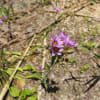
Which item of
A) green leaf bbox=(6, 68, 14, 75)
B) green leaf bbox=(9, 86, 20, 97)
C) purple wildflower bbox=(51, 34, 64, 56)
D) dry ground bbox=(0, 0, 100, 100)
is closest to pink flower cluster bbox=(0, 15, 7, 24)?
dry ground bbox=(0, 0, 100, 100)

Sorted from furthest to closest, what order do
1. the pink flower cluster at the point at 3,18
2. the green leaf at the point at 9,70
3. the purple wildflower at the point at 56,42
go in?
the pink flower cluster at the point at 3,18
the green leaf at the point at 9,70
the purple wildflower at the point at 56,42

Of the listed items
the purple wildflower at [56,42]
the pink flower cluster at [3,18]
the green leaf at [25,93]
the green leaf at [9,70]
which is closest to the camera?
the purple wildflower at [56,42]

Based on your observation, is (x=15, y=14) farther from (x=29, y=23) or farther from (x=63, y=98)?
(x=63, y=98)

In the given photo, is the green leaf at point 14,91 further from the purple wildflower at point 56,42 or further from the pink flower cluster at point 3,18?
the pink flower cluster at point 3,18

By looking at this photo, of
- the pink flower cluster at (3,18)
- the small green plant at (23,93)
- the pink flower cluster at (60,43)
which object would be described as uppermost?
the pink flower cluster at (60,43)

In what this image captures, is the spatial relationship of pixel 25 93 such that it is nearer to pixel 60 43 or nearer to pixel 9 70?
pixel 9 70

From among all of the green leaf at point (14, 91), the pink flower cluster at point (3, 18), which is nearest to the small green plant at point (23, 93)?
the green leaf at point (14, 91)

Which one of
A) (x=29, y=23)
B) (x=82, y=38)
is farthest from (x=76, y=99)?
(x=29, y=23)

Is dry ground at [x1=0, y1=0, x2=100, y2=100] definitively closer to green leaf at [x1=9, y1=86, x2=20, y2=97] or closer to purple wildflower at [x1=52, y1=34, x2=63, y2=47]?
green leaf at [x1=9, y1=86, x2=20, y2=97]

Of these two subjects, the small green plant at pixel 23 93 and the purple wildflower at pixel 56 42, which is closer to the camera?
the purple wildflower at pixel 56 42

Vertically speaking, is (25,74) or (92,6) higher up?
(92,6)

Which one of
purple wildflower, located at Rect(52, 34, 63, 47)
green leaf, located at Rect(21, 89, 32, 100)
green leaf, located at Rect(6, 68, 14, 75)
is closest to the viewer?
purple wildflower, located at Rect(52, 34, 63, 47)
